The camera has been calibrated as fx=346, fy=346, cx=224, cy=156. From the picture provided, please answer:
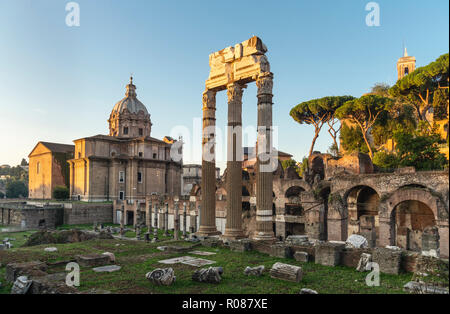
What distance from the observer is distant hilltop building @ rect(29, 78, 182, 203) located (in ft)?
122

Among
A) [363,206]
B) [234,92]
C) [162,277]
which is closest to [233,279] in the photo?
[162,277]

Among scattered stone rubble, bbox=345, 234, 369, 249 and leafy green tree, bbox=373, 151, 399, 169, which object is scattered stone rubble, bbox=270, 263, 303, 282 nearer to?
scattered stone rubble, bbox=345, 234, 369, 249

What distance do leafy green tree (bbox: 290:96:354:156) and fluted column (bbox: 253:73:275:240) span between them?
21.0 m

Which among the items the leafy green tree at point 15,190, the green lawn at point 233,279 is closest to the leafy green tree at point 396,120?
the green lawn at point 233,279

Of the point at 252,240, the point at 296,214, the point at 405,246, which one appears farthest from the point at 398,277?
the point at 296,214

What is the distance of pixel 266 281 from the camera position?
7.04 metres

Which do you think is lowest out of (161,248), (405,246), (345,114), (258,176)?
(405,246)

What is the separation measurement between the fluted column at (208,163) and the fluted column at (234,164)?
1.06 meters

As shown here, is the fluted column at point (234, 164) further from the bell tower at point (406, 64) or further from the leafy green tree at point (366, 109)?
the bell tower at point (406, 64)

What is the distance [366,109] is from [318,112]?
5.75m

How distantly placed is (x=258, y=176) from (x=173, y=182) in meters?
31.8

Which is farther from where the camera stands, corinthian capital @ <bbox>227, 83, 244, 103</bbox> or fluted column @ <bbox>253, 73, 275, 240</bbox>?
corinthian capital @ <bbox>227, 83, 244, 103</bbox>

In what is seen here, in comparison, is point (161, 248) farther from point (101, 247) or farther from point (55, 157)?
point (55, 157)

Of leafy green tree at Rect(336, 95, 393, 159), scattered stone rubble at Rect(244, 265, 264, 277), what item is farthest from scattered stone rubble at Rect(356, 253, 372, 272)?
leafy green tree at Rect(336, 95, 393, 159)
